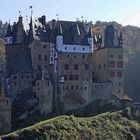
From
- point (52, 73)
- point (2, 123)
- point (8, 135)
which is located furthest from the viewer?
point (52, 73)

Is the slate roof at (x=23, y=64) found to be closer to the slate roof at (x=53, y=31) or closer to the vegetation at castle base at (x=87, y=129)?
the slate roof at (x=53, y=31)

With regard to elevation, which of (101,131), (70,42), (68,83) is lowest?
(101,131)

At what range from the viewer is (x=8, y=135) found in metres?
100

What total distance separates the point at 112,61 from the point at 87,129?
1721 cm

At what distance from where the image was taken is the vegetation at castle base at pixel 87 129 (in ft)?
335

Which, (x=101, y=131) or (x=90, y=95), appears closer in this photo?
(x=101, y=131)

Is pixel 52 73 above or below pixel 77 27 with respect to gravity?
below

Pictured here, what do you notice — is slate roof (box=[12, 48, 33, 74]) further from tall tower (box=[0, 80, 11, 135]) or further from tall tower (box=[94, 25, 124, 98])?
tall tower (box=[94, 25, 124, 98])

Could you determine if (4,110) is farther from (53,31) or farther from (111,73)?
(111,73)

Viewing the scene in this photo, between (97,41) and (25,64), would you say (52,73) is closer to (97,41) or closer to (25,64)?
(25,64)

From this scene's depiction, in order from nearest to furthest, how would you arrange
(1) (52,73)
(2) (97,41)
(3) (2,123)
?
(3) (2,123), (1) (52,73), (2) (97,41)

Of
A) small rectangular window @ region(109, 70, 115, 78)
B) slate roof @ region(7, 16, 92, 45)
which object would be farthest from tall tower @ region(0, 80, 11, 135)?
small rectangular window @ region(109, 70, 115, 78)

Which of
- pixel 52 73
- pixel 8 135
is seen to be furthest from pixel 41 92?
pixel 8 135

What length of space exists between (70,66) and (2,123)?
1753 cm
